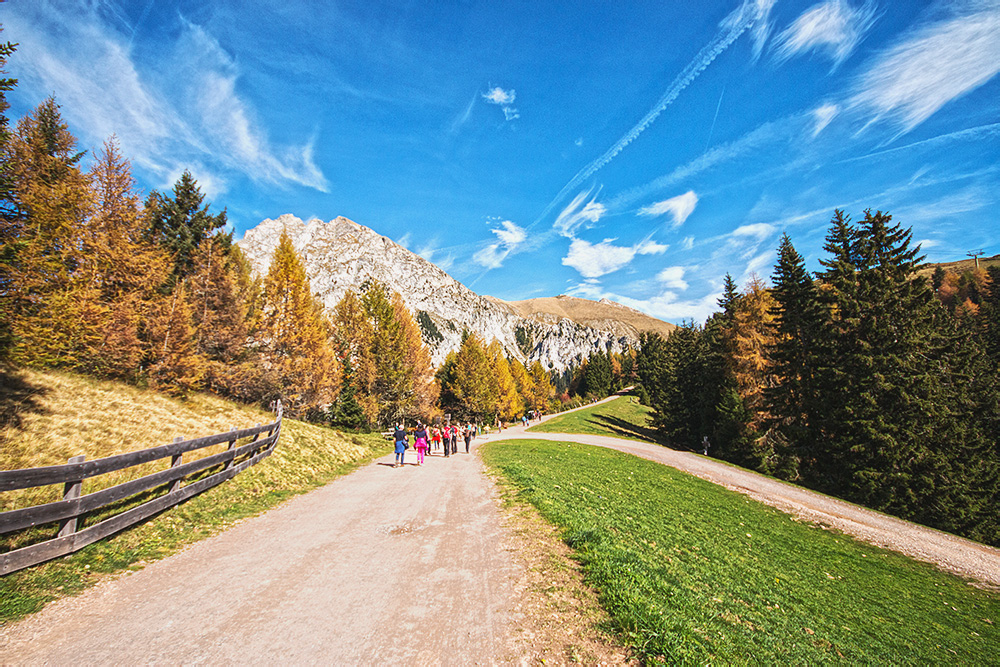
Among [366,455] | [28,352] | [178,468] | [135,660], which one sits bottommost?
[366,455]

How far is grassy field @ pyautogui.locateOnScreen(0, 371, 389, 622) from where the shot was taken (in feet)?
17.5

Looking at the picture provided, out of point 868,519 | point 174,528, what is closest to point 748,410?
point 868,519

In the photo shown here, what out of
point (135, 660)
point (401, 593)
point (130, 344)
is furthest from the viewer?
point (130, 344)

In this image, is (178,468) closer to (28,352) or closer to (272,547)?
(272,547)

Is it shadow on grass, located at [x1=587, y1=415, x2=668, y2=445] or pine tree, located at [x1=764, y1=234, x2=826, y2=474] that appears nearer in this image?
pine tree, located at [x1=764, y1=234, x2=826, y2=474]

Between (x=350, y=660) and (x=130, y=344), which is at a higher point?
(x=130, y=344)

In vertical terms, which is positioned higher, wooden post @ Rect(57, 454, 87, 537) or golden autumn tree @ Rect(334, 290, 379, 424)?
golden autumn tree @ Rect(334, 290, 379, 424)

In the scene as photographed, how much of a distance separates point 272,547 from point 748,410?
29.9m

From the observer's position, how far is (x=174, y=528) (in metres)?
7.34

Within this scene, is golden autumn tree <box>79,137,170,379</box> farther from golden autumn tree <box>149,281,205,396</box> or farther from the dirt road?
the dirt road

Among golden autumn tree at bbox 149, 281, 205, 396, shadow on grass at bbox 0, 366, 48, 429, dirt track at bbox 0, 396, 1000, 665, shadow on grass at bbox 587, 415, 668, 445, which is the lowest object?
shadow on grass at bbox 587, 415, 668, 445

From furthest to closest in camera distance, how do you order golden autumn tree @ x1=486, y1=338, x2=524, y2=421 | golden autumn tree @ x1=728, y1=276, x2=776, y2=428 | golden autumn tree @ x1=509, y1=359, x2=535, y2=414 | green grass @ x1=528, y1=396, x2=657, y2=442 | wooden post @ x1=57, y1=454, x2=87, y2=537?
golden autumn tree @ x1=509, y1=359, x2=535, y2=414
golden autumn tree @ x1=486, y1=338, x2=524, y2=421
green grass @ x1=528, y1=396, x2=657, y2=442
golden autumn tree @ x1=728, y1=276, x2=776, y2=428
wooden post @ x1=57, y1=454, x2=87, y2=537

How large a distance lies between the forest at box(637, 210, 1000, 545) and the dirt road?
75.8 ft

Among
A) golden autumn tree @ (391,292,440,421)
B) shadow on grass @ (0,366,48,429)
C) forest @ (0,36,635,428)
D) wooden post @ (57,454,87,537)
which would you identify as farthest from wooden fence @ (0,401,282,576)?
golden autumn tree @ (391,292,440,421)
